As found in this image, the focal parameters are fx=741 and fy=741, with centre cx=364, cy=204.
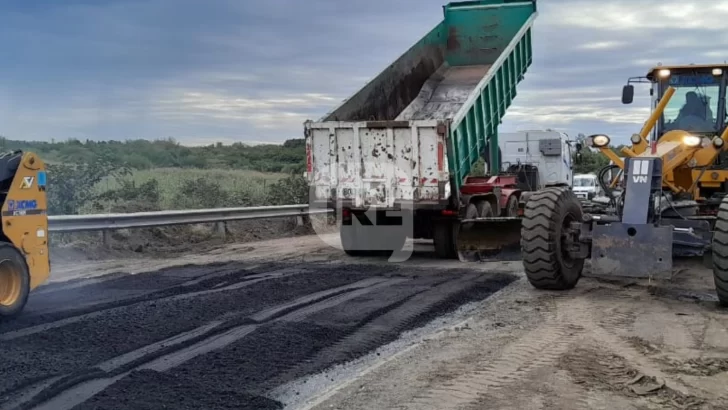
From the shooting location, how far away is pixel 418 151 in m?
11.5

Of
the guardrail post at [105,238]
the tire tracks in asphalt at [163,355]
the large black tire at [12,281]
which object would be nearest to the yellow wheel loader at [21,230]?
the large black tire at [12,281]

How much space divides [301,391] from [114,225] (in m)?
8.15

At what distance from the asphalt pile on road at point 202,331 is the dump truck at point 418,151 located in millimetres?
1928

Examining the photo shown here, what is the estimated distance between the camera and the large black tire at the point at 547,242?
866cm

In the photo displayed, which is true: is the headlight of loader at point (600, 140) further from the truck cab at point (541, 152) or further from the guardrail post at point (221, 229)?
the truck cab at point (541, 152)

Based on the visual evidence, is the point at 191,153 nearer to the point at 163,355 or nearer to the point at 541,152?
the point at 541,152

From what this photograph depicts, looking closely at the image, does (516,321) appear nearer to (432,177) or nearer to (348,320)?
(348,320)

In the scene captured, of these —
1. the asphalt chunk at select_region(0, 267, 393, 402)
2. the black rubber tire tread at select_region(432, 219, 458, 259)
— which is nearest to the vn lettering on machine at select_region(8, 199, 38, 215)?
the asphalt chunk at select_region(0, 267, 393, 402)

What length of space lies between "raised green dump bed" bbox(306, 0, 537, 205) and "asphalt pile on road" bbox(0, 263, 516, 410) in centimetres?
210

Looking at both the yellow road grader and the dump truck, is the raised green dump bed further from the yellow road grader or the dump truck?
the yellow road grader

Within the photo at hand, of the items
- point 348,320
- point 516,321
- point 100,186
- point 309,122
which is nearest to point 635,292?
point 516,321

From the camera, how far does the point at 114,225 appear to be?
12.4 meters

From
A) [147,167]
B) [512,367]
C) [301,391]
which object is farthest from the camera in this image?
[147,167]

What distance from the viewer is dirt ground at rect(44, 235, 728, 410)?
4988 millimetres
